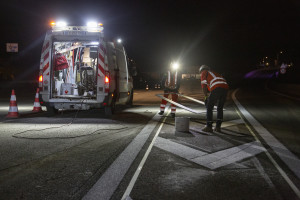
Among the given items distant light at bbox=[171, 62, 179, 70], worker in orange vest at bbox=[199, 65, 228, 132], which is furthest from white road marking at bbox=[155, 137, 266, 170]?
distant light at bbox=[171, 62, 179, 70]

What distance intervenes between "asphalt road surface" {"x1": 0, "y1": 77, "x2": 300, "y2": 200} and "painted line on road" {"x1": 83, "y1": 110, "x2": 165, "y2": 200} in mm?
12

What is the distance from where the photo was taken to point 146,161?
5.99m

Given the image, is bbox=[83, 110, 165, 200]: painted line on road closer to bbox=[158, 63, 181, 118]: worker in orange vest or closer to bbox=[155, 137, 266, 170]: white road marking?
bbox=[155, 137, 266, 170]: white road marking

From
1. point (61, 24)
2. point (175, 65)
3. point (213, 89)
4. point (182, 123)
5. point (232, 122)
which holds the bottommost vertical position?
point (232, 122)

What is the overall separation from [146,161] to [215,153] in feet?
4.62

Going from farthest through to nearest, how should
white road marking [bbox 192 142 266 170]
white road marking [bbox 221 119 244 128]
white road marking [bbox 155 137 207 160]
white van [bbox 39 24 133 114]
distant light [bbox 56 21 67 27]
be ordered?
1. distant light [bbox 56 21 67 27]
2. white van [bbox 39 24 133 114]
3. white road marking [bbox 221 119 244 128]
4. white road marking [bbox 155 137 207 160]
5. white road marking [bbox 192 142 266 170]

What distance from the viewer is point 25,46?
62.8m

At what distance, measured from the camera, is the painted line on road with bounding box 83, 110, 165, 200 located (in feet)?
14.3

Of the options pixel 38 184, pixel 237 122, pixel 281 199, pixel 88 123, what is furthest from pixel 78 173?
pixel 237 122

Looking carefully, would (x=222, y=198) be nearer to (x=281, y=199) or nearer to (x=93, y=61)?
(x=281, y=199)

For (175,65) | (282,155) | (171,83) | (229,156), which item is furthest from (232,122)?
(229,156)

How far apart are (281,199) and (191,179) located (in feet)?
4.06

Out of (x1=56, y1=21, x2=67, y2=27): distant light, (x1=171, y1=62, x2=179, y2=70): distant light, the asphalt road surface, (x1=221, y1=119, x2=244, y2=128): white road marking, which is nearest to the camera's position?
the asphalt road surface

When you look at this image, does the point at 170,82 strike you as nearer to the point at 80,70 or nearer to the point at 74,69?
the point at 80,70
